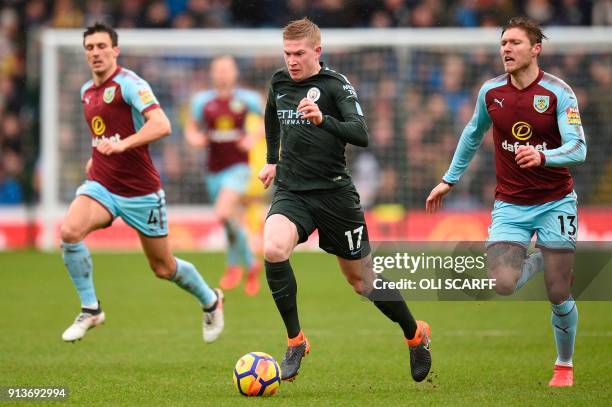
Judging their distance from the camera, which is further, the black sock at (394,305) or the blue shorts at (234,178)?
the blue shorts at (234,178)

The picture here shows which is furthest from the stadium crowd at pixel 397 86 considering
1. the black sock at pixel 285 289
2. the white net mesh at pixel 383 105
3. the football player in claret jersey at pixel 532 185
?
the black sock at pixel 285 289

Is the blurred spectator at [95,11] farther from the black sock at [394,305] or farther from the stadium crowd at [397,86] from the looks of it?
the black sock at [394,305]

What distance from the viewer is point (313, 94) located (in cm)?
760

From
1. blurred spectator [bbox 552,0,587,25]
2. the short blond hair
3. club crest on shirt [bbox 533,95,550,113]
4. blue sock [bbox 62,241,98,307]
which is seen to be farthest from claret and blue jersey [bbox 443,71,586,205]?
blurred spectator [bbox 552,0,587,25]

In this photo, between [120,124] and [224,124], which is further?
[224,124]

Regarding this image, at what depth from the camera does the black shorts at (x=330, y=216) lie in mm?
7562

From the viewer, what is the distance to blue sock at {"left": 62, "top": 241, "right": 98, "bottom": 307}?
29.7ft

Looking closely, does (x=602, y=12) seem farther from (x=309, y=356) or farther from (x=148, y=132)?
(x=148, y=132)

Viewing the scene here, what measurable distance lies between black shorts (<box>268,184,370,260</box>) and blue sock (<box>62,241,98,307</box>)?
2.14 meters

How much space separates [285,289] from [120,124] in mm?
2495

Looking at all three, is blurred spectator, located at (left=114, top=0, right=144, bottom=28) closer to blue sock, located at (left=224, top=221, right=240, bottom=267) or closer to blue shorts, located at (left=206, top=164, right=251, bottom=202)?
blue shorts, located at (left=206, top=164, right=251, bottom=202)

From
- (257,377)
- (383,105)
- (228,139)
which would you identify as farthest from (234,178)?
(257,377)

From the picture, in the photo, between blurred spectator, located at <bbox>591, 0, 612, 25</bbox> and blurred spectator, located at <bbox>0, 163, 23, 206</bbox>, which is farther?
blurred spectator, located at <bbox>0, 163, 23, 206</bbox>

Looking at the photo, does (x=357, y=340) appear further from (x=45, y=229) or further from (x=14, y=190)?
(x=14, y=190)
